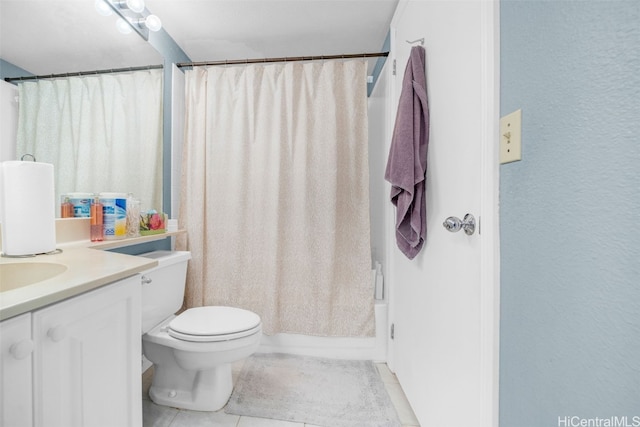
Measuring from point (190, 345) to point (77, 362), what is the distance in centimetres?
63

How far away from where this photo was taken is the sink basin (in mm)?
766

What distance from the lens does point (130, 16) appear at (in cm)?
145

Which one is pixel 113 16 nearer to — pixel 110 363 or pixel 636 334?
pixel 110 363

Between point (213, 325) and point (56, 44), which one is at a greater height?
point (56, 44)

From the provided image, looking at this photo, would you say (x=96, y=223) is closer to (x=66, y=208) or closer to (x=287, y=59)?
(x=66, y=208)

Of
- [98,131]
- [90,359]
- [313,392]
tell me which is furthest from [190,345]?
[98,131]

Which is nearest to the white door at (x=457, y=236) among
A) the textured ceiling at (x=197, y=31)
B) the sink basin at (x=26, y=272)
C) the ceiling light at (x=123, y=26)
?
the textured ceiling at (x=197, y=31)

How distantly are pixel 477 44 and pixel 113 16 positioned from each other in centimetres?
173

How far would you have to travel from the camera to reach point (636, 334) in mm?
392

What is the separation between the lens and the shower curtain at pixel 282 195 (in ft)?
5.77

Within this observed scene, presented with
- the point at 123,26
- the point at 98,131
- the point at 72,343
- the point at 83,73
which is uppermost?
the point at 123,26

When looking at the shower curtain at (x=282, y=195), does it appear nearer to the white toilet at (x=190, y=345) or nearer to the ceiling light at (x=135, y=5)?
the white toilet at (x=190, y=345)

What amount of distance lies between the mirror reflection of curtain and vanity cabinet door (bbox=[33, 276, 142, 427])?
766 millimetres

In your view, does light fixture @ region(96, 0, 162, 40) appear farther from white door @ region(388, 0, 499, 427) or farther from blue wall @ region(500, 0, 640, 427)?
blue wall @ region(500, 0, 640, 427)
